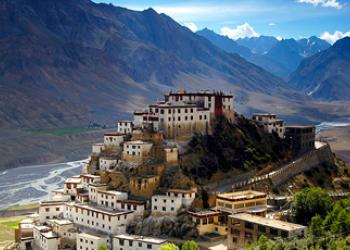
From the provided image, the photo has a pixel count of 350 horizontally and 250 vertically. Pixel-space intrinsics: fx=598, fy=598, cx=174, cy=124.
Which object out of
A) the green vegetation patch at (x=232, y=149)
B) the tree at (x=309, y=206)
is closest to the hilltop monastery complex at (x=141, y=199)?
the green vegetation patch at (x=232, y=149)

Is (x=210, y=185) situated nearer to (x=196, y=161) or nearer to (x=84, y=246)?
(x=196, y=161)

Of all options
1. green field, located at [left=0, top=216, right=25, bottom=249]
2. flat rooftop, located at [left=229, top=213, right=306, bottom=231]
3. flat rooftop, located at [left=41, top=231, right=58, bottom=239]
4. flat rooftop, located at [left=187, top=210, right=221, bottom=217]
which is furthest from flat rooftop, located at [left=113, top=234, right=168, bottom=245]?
green field, located at [left=0, top=216, right=25, bottom=249]

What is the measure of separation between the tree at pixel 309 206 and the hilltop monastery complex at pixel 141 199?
4.12 meters

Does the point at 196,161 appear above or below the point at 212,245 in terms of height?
above

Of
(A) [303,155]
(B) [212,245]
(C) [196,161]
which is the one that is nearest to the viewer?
(B) [212,245]

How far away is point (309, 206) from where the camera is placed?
66.6 m

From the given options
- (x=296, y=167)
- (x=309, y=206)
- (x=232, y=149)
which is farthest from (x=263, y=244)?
(x=296, y=167)

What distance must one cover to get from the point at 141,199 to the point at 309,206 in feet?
69.1

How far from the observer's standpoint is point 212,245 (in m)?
67.0

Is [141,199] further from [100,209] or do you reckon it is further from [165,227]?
[165,227]

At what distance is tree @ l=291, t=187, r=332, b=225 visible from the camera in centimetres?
6638

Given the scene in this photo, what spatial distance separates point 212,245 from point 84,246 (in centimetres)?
1527

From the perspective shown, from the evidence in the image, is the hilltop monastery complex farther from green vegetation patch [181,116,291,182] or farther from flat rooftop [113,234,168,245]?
green vegetation patch [181,116,291,182]

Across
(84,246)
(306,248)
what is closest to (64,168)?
(84,246)
